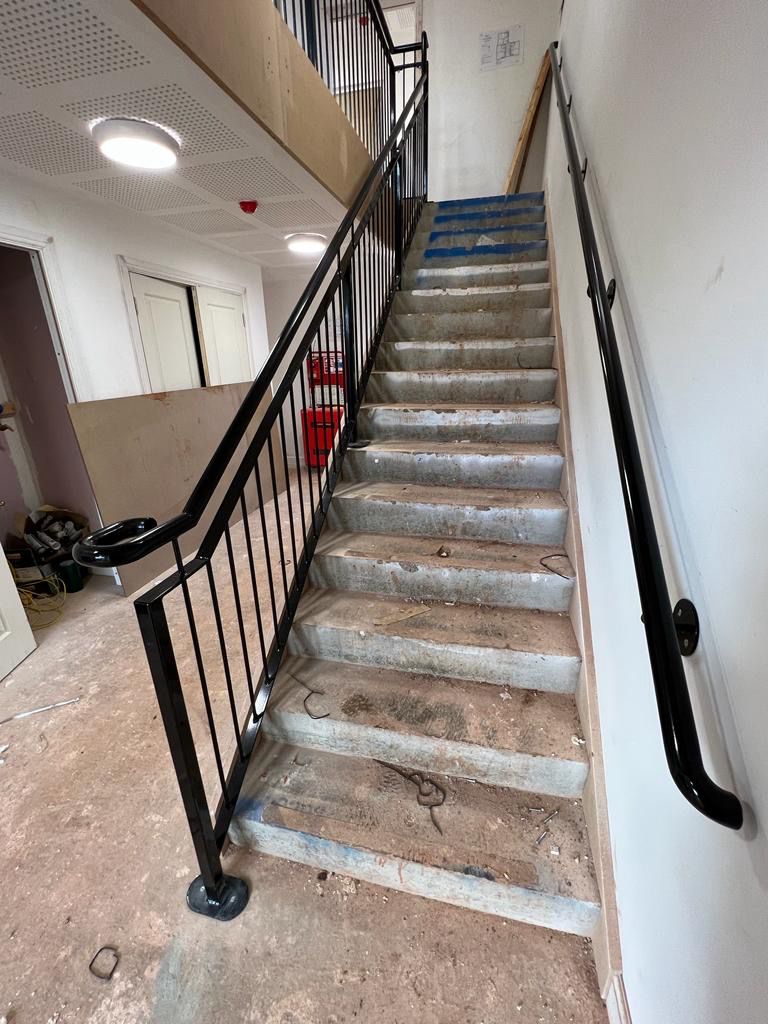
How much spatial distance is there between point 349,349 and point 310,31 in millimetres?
2099

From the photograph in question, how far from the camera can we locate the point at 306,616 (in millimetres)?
1644

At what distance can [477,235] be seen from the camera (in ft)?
10.2

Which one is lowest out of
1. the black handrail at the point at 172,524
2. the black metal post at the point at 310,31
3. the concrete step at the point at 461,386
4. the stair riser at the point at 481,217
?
the black handrail at the point at 172,524

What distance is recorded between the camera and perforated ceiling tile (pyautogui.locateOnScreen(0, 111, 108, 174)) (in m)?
1.72

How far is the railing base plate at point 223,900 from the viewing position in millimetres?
1184

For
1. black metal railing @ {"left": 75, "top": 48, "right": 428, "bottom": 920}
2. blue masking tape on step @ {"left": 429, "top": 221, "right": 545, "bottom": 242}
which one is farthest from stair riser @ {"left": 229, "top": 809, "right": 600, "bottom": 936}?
blue masking tape on step @ {"left": 429, "top": 221, "right": 545, "bottom": 242}

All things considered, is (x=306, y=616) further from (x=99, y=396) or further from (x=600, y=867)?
(x=99, y=396)

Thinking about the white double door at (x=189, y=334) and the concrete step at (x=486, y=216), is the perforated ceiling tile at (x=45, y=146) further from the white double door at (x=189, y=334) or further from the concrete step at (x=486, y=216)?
the concrete step at (x=486, y=216)

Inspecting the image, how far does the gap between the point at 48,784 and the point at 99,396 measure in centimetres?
216

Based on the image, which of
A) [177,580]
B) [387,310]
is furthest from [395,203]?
[177,580]

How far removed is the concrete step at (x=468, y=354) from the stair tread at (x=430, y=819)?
6.38 feet

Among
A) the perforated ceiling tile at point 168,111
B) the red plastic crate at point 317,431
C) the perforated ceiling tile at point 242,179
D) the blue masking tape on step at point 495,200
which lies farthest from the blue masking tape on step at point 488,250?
the perforated ceiling tile at point 168,111

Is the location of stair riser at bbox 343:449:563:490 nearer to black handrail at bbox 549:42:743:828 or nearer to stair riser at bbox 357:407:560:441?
stair riser at bbox 357:407:560:441

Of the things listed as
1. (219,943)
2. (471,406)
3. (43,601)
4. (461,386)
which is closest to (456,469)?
(471,406)
